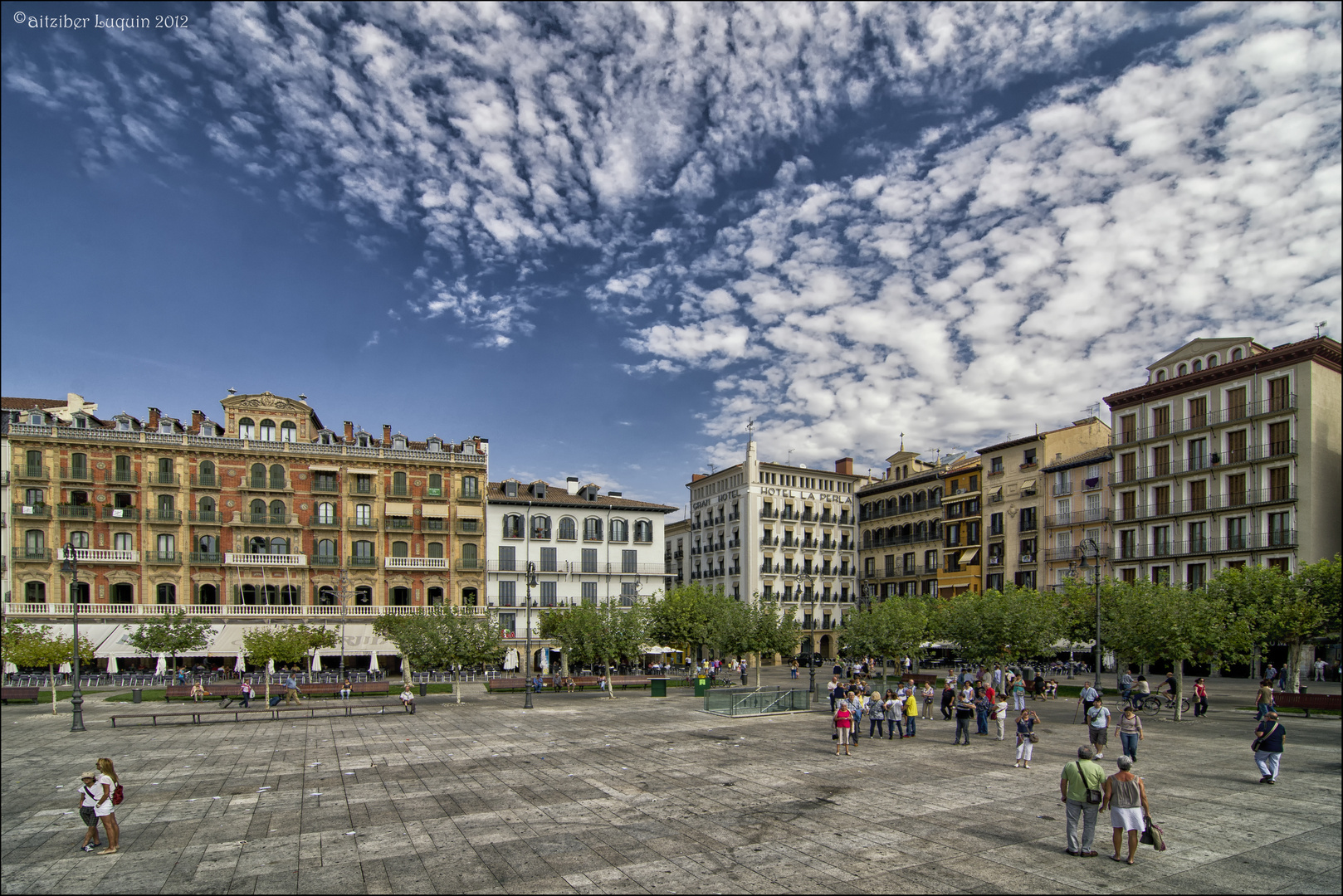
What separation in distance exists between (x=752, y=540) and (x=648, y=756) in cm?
5597

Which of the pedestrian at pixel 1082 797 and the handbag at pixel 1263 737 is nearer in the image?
the pedestrian at pixel 1082 797

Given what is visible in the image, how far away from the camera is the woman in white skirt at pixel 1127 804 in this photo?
11.1 m

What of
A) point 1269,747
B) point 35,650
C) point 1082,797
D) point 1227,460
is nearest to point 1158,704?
point 1269,747

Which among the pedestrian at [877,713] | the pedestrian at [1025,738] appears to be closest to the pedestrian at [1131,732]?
the pedestrian at [1025,738]

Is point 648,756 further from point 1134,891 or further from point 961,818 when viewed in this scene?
point 1134,891

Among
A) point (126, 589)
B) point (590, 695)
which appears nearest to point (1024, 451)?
point (590, 695)

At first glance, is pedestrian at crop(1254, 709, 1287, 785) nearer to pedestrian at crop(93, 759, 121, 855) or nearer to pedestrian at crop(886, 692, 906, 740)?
A: pedestrian at crop(886, 692, 906, 740)

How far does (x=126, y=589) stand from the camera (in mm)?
53344

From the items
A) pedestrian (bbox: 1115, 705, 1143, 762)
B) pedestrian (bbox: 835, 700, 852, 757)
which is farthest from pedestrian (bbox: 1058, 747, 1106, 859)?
pedestrian (bbox: 835, 700, 852, 757)

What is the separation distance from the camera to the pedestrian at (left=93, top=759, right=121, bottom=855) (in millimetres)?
12156

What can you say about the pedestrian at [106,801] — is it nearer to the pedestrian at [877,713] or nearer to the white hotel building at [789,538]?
the pedestrian at [877,713]

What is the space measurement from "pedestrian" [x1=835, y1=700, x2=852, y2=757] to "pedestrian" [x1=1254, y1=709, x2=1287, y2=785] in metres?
8.74

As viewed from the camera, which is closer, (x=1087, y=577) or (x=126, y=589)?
(x=126, y=589)

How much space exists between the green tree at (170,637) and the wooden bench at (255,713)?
13587 mm
